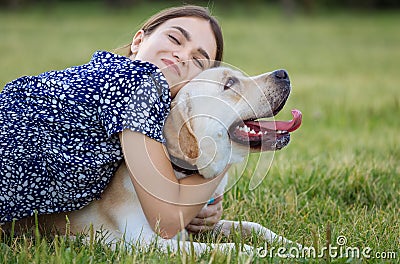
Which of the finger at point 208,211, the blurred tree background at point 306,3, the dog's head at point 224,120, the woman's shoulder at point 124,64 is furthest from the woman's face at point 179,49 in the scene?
the blurred tree background at point 306,3

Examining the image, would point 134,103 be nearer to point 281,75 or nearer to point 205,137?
point 205,137

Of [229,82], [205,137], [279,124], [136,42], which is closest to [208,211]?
[205,137]

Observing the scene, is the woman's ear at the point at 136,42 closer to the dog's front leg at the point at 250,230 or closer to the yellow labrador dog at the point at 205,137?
the yellow labrador dog at the point at 205,137

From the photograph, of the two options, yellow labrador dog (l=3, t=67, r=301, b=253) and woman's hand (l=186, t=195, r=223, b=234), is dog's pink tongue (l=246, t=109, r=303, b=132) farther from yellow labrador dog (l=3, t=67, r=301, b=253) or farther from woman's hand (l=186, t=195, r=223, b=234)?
woman's hand (l=186, t=195, r=223, b=234)

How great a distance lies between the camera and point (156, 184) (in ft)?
9.90

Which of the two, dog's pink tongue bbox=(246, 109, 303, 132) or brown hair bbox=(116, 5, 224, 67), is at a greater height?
brown hair bbox=(116, 5, 224, 67)

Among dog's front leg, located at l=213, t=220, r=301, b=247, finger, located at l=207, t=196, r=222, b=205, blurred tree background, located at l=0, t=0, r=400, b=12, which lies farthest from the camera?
blurred tree background, located at l=0, t=0, r=400, b=12

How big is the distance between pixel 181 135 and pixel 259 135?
41 centimetres

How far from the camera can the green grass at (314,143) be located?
125 inches

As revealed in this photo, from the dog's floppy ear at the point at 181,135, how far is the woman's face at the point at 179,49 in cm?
27

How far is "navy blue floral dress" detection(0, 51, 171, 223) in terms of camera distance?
10.1 ft

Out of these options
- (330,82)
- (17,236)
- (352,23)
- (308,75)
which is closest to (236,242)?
(17,236)

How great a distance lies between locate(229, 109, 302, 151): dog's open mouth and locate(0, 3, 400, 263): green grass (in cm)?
39

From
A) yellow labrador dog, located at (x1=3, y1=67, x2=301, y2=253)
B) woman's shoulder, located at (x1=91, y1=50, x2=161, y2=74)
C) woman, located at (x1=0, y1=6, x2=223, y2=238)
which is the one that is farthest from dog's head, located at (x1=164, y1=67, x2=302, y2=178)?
woman's shoulder, located at (x1=91, y1=50, x2=161, y2=74)
